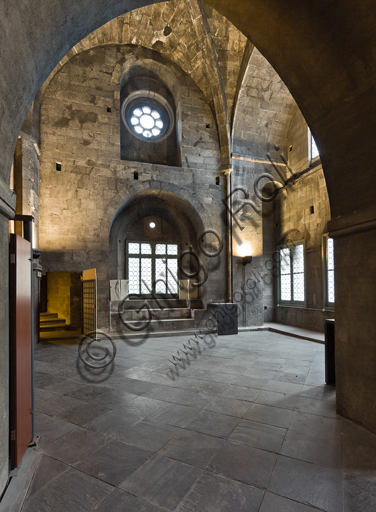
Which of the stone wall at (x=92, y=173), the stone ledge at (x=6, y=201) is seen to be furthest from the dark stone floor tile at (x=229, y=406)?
the stone wall at (x=92, y=173)

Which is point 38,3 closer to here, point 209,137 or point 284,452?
point 284,452

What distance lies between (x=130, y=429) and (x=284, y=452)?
1677 mm

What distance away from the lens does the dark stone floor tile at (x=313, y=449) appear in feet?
9.00

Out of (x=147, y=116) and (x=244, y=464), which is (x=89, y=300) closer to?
(x=147, y=116)

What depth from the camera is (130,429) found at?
3396mm

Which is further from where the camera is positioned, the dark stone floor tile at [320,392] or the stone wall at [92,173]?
the stone wall at [92,173]

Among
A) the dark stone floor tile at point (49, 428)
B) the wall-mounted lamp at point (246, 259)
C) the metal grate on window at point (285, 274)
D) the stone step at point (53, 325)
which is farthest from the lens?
the metal grate on window at point (285, 274)

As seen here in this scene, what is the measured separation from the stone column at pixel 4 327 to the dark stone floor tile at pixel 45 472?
0.23 meters

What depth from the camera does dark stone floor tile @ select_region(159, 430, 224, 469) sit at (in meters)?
2.79

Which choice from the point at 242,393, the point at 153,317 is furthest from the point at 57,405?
the point at 153,317

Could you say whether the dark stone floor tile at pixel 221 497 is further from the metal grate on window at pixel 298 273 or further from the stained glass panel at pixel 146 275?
the metal grate on window at pixel 298 273

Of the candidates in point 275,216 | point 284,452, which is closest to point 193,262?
point 275,216

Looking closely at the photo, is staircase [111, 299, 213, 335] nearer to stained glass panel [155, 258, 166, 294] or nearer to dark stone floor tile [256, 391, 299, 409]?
stained glass panel [155, 258, 166, 294]

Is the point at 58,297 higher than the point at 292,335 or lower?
higher
